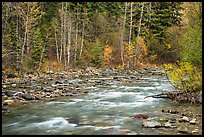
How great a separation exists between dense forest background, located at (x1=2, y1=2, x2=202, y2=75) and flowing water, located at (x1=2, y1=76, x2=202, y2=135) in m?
14.1

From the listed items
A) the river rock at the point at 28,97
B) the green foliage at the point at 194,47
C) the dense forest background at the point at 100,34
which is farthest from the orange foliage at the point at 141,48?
the green foliage at the point at 194,47

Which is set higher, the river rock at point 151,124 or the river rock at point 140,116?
the river rock at point 151,124

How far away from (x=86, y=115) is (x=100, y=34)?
97.4 ft

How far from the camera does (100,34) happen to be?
40.8 m

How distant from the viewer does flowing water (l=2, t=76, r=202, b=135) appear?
31.5 ft

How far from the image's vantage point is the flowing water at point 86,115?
959 cm

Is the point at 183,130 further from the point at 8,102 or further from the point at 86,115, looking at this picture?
the point at 8,102

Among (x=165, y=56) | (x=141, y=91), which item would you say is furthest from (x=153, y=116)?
(x=165, y=56)

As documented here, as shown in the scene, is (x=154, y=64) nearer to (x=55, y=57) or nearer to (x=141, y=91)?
(x=55, y=57)

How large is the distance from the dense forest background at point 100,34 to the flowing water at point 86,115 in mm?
14067

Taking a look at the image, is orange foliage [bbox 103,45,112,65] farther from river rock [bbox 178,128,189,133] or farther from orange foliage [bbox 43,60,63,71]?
river rock [bbox 178,128,189,133]

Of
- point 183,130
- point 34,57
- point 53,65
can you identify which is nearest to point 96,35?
point 53,65

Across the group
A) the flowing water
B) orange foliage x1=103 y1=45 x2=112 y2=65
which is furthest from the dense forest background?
the flowing water

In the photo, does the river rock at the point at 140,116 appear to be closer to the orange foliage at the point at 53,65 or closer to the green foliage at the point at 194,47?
the green foliage at the point at 194,47
